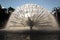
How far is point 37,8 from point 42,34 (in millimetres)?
4221

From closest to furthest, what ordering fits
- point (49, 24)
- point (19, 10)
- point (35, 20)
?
point (35, 20) → point (49, 24) → point (19, 10)

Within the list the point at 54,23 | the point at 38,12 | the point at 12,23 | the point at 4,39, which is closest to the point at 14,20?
the point at 12,23

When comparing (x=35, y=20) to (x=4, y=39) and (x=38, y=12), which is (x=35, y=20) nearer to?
(x=38, y=12)

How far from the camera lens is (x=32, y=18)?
10742 mm

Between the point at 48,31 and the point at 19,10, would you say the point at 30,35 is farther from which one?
the point at 19,10

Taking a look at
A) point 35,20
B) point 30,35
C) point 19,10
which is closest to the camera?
point 30,35

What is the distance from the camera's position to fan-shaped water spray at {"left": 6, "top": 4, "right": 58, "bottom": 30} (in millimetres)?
10656

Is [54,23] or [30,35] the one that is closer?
[30,35]

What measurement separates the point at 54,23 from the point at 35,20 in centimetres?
151

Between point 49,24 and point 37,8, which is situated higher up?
point 37,8

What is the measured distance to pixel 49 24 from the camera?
37.8 feet

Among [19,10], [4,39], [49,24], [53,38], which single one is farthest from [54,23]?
[4,39]

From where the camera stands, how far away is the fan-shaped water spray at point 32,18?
35.0 ft

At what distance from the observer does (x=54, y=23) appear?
11719mm
